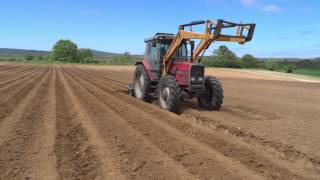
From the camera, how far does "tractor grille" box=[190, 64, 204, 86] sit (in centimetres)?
1194

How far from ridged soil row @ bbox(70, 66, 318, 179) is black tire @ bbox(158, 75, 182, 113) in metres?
1.18

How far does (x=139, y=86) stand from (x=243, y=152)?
26.9 ft

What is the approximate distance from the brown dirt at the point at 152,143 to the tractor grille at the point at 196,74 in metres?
0.84

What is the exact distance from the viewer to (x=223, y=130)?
A: 30.7 ft

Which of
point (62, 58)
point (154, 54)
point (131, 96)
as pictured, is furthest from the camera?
point (62, 58)

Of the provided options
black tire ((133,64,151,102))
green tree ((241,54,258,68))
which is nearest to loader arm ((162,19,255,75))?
black tire ((133,64,151,102))

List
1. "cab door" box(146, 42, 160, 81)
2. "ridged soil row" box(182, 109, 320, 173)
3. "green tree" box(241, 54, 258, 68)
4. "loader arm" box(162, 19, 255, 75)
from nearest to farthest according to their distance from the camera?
"ridged soil row" box(182, 109, 320, 173)
"loader arm" box(162, 19, 255, 75)
"cab door" box(146, 42, 160, 81)
"green tree" box(241, 54, 258, 68)

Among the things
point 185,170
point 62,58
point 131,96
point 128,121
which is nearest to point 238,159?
point 185,170

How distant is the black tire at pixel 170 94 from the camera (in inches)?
452

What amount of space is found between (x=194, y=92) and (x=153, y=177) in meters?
6.50

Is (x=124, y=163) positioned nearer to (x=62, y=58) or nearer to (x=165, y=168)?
(x=165, y=168)

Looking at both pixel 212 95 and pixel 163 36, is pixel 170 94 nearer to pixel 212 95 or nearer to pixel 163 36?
pixel 212 95

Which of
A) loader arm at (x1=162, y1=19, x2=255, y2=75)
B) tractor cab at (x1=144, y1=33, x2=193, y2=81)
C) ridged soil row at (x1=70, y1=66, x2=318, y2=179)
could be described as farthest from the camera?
tractor cab at (x1=144, y1=33, x2=193, y2=81)

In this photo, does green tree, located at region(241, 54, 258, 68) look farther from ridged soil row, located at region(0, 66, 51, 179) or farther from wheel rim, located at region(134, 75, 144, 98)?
ridged soil row, located at region(0, 66, 51, 179)
